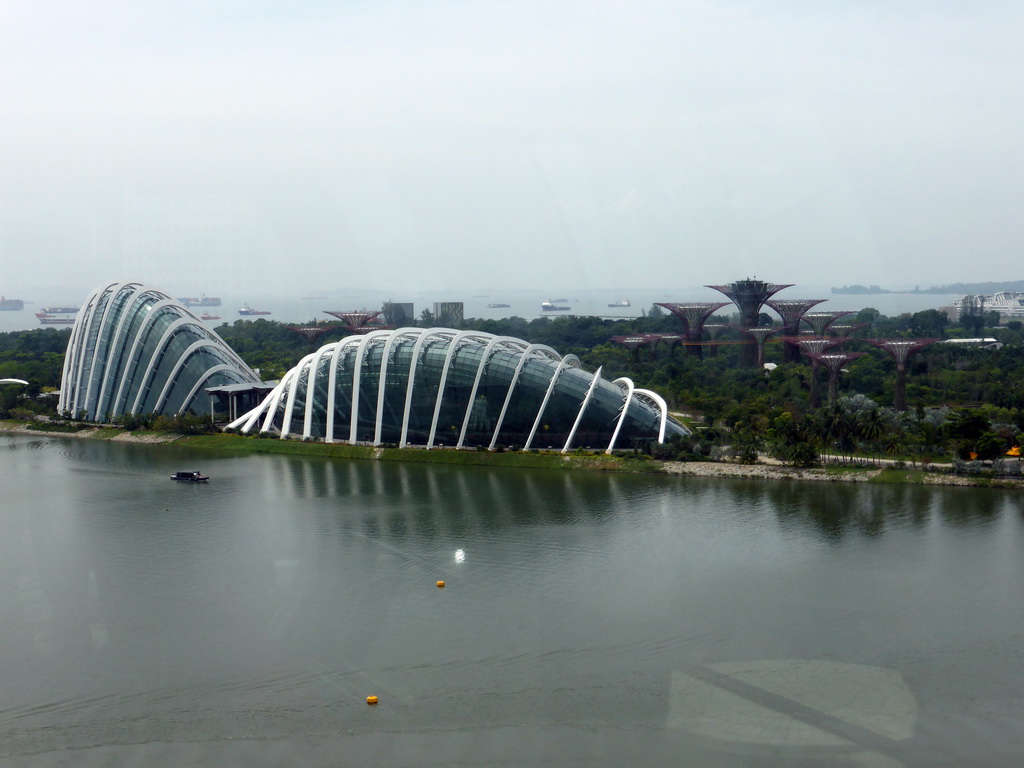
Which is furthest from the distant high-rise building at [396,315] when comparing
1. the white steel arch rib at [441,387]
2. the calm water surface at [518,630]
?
the calm water surface at [518,630]

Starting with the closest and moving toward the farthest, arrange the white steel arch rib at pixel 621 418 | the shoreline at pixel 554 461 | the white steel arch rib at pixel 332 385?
the shoreline at pixel 554 461
the white steel arch rib at pixel 621 418
the white steel arch rib at pixel 332 385

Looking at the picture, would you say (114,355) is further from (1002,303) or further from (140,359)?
(1002,303)

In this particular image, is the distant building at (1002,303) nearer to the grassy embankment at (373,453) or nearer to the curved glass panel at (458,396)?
the curved glass panel at (458,396)

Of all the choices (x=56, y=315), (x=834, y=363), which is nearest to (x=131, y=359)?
(x=834, y=363)

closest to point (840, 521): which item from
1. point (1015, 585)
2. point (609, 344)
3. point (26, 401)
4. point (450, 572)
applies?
point (1015, 585)

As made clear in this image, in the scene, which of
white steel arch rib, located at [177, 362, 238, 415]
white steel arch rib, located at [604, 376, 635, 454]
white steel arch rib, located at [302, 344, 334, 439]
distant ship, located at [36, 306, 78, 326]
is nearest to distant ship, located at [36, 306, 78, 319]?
distant ship, located at [36, 306, 78, 326]

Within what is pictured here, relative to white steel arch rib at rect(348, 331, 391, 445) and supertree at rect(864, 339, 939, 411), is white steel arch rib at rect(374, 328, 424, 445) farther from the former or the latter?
supertree at rect(864, 339, 939, 411)
